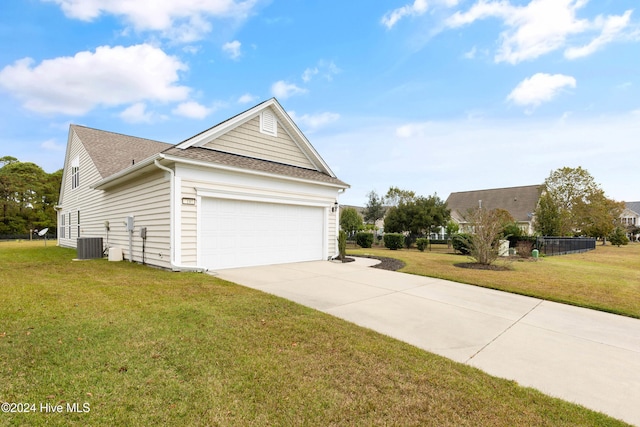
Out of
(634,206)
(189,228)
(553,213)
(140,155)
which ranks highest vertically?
(634,206)

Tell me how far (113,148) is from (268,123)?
957cm

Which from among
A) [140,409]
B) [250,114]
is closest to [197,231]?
[250,114]

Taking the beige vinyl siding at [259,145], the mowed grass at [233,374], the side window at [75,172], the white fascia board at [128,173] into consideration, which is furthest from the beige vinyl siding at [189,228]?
the side window at [75,172]

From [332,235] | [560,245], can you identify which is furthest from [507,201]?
[332,235]

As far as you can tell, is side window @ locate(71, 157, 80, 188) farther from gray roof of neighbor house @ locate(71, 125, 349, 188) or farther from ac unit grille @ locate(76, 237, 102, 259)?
ac unit grille @ locate(76, 237, 102, 259)

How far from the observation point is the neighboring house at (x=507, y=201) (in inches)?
1388

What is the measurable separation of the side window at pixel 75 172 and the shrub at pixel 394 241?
1883 centimetres

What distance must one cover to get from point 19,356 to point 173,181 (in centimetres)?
552

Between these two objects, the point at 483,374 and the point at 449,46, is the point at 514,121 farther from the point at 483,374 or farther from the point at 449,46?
the point at 483,374

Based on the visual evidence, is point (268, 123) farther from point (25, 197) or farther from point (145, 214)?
point (25, 197)

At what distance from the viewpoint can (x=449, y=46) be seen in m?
11.1

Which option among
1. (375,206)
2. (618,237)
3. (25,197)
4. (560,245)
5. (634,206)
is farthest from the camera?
(634,206)

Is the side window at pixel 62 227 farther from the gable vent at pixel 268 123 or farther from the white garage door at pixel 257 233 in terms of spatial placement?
the gable vent at pixel 268 123

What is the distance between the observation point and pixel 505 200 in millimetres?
38844
